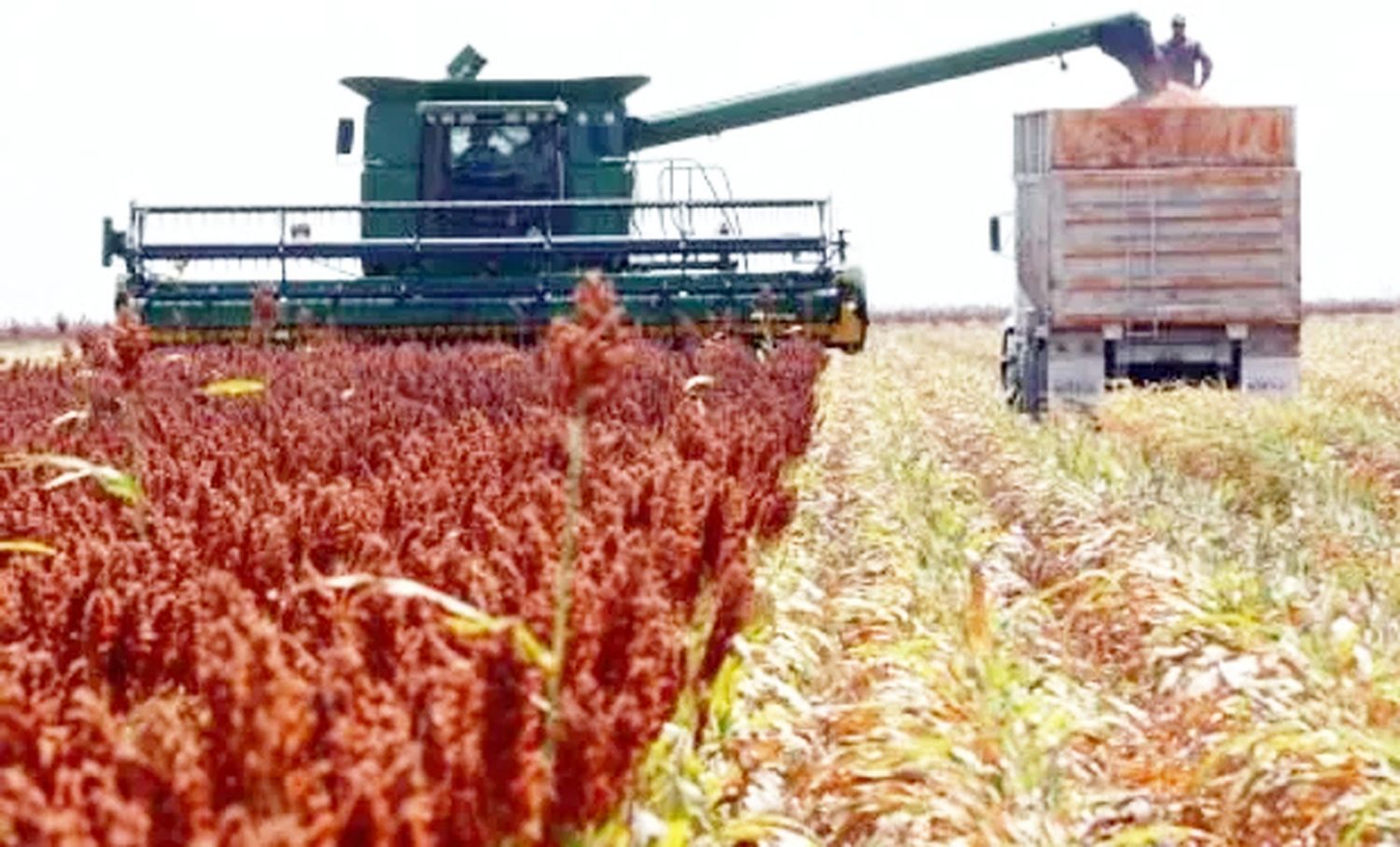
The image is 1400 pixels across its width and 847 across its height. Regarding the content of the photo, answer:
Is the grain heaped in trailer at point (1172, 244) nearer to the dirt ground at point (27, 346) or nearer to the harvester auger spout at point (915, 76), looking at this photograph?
the harvester auger spout at point (915, 76)

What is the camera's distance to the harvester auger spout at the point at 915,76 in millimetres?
20062

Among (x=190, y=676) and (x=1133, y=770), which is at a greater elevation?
(x=190, y=676)

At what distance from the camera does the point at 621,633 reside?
3.89 m

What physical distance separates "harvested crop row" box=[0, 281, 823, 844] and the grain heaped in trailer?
10653mm

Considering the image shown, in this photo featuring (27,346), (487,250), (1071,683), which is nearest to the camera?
(1071,683)

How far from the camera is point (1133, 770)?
597cm

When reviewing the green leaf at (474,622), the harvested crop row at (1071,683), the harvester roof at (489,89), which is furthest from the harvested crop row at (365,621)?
the harvester roof at (489,89)

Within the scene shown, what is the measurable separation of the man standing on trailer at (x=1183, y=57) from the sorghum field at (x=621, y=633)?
9.23m

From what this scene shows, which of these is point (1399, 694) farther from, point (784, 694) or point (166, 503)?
point (166, 503)

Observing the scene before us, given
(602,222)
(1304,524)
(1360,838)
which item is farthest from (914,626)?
(602,222)

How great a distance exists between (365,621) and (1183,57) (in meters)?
18.2

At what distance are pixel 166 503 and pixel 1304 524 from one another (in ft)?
19.9

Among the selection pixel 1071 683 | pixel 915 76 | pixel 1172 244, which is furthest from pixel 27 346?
pixel 1071 683

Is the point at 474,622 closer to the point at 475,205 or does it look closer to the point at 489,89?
the point at 475,205
